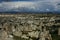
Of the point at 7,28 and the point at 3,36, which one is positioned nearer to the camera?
the point at 3,36

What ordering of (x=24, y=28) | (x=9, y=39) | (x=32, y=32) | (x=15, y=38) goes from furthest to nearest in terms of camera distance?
(x=24, y=28) < (x=32, y=32) < (x=15, y=38) < (x=9, y=39)

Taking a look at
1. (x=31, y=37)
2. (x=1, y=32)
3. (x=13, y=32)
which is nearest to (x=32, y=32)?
(x=31, y=37)

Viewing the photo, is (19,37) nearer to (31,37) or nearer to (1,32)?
(31,37)

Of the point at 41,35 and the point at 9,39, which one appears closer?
the point at 9,39

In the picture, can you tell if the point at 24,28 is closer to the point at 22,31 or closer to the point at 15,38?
the point at 22,31

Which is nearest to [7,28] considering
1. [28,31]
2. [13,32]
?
[13,32]

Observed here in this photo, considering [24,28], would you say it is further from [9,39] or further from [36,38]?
[9,39]

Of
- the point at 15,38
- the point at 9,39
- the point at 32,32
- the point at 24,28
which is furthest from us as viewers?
the point at 24,28
